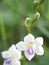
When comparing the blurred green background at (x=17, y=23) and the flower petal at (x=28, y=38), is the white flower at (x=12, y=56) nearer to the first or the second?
the flower petal at (x=28, y=38)

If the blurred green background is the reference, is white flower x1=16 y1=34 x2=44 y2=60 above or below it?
below

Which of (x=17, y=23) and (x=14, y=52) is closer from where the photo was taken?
(x=14, y=52)

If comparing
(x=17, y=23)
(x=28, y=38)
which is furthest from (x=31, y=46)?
(x=17, y=23)

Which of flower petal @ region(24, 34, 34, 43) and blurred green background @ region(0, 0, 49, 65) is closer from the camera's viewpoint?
flower petal @ region(24, 34, 34, 43)

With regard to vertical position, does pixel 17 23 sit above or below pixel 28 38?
above

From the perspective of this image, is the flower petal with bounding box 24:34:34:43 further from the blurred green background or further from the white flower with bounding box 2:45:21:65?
the blurred green background

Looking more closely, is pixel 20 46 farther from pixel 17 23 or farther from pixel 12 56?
pixel 17 23

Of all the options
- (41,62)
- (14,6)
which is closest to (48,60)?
(41,62)

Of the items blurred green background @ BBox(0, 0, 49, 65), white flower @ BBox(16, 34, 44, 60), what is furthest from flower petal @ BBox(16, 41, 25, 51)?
blurred green background @ BBox(0, 0, 49, 65)
